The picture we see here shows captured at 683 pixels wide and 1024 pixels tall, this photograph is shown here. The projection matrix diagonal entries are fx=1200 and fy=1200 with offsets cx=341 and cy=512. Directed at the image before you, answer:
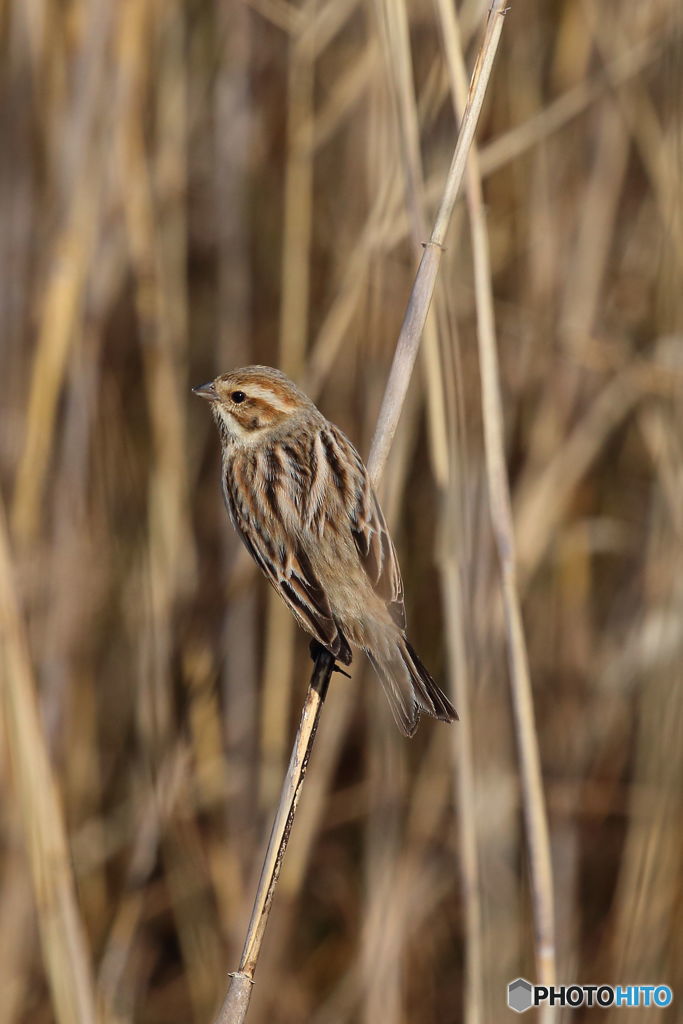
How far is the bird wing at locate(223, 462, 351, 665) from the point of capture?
226 cm

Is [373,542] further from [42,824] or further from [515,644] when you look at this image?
[42,824]

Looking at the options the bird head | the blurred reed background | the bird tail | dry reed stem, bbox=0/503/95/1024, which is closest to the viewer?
the bird tail

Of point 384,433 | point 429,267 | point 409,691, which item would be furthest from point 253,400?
point 409,691

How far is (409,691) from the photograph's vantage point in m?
2.14

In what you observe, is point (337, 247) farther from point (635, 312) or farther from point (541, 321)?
point (635, 312)

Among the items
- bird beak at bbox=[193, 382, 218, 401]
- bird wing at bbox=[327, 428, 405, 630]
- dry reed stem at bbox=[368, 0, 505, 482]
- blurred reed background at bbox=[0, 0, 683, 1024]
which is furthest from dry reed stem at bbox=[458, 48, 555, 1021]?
bird beak at bbox=[193, 382, 218, 401]

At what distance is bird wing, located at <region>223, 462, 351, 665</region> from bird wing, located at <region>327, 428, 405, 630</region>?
0.11 meters

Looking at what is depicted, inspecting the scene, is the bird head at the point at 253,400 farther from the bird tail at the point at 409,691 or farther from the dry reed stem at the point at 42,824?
the bird tail at the point at 409,691

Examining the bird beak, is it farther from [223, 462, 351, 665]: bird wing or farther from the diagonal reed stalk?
the diagonal reed stalk

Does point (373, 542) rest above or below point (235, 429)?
below

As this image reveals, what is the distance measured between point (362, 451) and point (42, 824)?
56.6 inches

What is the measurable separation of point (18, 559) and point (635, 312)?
2006 millimetres

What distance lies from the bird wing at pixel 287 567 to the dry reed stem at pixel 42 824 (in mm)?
496

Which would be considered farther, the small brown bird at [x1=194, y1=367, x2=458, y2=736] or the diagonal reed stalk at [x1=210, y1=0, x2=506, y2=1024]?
the small brown bird at [x1=194, y1=367, x2=458, y2=736]
